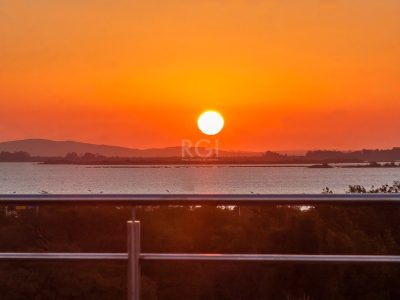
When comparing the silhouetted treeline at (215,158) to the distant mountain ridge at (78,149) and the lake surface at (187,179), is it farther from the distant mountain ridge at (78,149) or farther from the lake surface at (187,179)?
the lake surface at (187,179)

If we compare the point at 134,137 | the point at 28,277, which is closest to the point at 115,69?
the point at 134,137

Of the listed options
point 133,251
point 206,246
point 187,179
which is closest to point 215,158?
point 187,179

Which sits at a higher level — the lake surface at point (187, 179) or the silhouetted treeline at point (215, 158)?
the silhouetted treeline at point (215, 158)

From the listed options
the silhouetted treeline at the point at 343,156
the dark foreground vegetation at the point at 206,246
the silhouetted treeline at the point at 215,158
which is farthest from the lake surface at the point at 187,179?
the dark foreground vegetation at the point at 206,246

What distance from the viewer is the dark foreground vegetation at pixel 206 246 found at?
3110 millimetres

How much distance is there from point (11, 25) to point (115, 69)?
9424 millimetres

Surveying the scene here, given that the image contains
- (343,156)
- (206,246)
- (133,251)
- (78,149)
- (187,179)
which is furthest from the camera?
(187,179)

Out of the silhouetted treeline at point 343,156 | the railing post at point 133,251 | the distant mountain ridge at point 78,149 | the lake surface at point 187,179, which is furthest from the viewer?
the lake surface at point 187,179

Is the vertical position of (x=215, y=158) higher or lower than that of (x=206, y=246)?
higher

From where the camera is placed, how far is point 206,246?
3.22 meters

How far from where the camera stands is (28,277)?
3.25 m

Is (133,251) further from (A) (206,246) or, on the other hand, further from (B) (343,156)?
(B) (343,156)

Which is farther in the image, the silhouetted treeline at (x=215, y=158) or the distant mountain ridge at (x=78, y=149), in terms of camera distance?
the distant mountain ridge at (x=78, y=149)

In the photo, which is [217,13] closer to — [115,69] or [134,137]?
[115,69]
